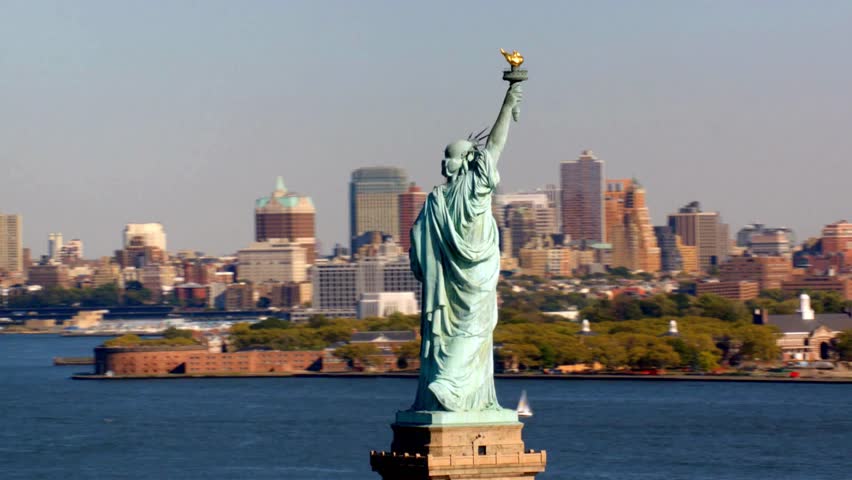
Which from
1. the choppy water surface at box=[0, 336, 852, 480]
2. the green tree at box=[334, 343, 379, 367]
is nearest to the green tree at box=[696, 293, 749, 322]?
the green tree at box=[334, 343, 379, 367]

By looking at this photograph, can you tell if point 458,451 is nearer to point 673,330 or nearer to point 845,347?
point 845,347

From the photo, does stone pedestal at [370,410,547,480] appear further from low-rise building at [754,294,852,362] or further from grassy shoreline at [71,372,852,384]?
low-rise building at [754,294,852,362]

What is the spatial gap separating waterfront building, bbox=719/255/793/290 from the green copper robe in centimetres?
15992

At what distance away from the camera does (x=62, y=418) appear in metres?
79.6

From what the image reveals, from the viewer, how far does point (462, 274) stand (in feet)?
55.3

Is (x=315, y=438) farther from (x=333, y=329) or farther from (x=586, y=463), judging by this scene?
(x=333, y=329)

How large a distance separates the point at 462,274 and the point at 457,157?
2.89ft

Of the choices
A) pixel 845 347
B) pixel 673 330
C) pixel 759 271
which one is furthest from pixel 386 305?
pixel 845 347

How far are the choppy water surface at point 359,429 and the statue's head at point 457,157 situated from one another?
27608mm

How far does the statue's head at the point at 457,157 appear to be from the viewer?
55.8ft

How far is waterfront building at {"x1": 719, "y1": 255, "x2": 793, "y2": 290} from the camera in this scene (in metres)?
177

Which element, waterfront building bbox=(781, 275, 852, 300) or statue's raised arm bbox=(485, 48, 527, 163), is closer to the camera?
statue's raised arm bbox=(485, 48, 527, 163)

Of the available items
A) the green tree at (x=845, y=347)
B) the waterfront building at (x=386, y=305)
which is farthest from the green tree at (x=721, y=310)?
the waterfront building at (x=386, y=305)

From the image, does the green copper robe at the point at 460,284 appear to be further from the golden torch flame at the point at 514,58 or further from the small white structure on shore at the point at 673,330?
the small white structure on shore at the point at 673,330
